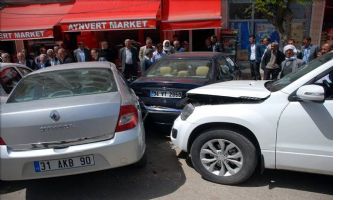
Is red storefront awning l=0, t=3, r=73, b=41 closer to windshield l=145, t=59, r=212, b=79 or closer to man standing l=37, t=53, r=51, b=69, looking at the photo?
man standing l=37, t=53, r=51, b=69

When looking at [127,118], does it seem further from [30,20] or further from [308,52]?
[30,20]

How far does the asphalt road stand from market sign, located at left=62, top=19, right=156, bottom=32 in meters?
7.88

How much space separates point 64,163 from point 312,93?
262cm

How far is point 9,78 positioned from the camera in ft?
18.3

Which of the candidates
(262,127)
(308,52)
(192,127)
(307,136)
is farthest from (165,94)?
(308,52)

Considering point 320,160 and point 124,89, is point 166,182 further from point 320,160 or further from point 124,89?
point 320,160

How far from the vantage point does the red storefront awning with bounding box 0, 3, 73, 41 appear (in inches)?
499

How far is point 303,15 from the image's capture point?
42.0 ft

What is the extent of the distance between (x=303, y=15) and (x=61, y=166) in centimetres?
1174

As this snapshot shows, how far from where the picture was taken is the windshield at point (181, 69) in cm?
587

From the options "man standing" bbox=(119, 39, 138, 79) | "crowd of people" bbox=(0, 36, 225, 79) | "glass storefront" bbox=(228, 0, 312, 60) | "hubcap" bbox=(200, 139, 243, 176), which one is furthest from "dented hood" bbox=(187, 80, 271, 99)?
"glass storefront" bbox=(228, 0, 312, 60)

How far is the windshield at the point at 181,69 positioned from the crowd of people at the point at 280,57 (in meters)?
2.23

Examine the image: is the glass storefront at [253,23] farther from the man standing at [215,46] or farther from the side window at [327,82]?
the side window at [327,82]

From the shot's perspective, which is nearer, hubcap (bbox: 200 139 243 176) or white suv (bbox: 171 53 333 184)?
white suv (bbox: 171 53 333 184)
